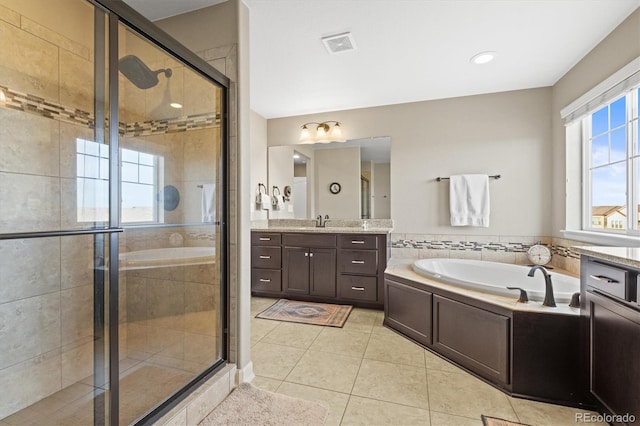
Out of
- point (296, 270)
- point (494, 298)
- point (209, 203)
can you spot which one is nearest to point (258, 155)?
point (296, 270)

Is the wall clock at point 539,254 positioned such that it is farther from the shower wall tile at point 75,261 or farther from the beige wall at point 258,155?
the shower wall tile at point 75,261

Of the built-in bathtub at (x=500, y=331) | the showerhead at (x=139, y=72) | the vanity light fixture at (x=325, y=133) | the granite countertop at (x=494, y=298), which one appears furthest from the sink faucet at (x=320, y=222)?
the showerhead at (x=139, y=72)

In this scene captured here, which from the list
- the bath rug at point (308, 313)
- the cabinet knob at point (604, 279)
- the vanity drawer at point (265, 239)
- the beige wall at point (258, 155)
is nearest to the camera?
the cabinet knob at point (604, 279)

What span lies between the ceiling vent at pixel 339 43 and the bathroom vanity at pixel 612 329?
2092mm

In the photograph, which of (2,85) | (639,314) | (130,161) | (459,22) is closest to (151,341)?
(130,161)

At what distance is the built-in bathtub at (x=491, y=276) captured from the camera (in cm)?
226

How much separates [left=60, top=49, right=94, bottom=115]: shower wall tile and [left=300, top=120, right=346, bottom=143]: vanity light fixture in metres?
2.61

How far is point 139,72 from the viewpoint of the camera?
1.77 metres

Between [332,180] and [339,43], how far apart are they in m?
1.84

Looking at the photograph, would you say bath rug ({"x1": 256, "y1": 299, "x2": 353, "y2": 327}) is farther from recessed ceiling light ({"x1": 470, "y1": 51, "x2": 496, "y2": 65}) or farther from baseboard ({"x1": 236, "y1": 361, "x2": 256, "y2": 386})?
recessed ceiling light ({"x1": 470, "y1": 51, "x2": 496, "y2": 65})

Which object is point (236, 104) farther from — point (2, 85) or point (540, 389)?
point (540, 389)

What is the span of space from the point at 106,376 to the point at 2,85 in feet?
4.99

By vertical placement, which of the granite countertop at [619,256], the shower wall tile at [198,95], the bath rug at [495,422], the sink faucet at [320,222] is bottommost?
the bath rug at [495,422]

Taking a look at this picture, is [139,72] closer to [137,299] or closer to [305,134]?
[137,299]
